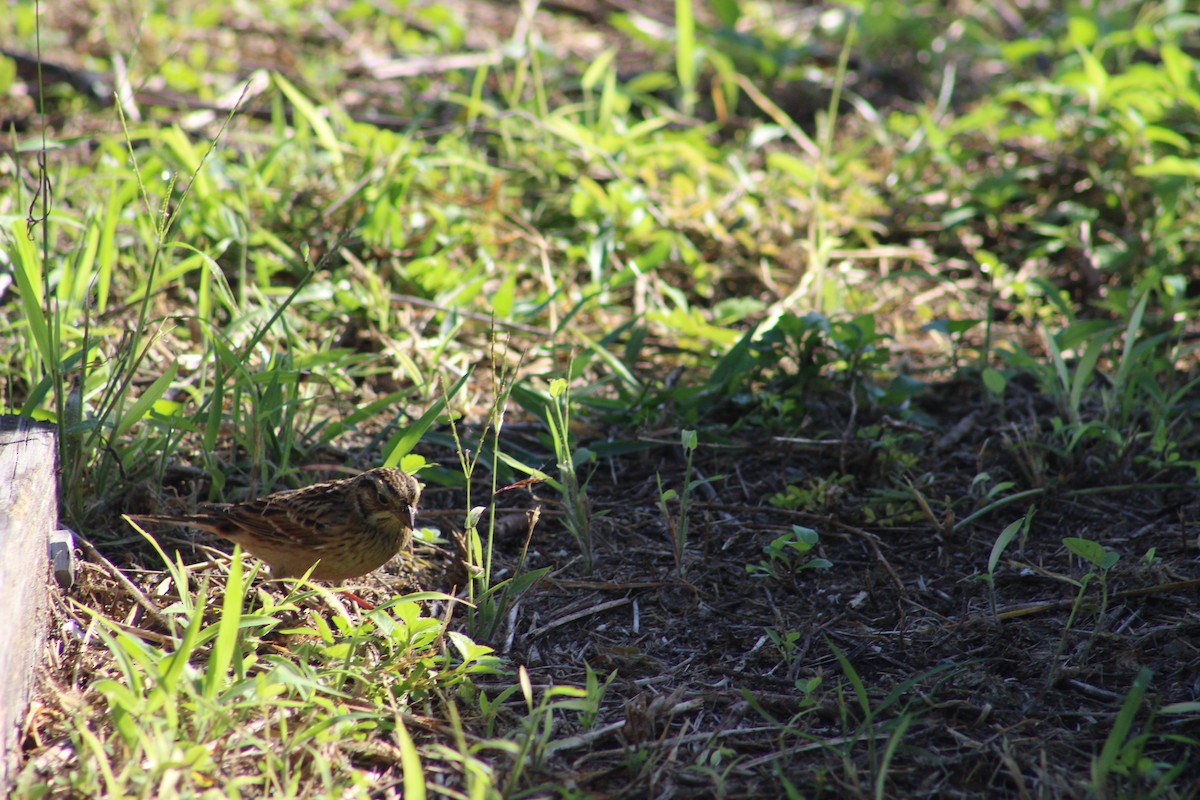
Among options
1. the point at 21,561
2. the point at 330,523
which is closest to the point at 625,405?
the point at 330,523

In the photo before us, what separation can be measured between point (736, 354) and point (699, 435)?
13.0 inches

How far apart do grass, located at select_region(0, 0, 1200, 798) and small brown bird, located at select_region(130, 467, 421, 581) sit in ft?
0.58

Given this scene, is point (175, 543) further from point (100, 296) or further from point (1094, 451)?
point (1094, 451)

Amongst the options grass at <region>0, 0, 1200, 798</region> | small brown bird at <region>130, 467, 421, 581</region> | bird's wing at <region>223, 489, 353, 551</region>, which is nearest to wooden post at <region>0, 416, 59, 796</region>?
grass at <region>0, 0, 1200, 798</region>

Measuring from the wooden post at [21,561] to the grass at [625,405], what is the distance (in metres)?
0.10

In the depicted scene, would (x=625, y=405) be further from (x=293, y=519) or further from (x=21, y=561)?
(x=21, y=561)

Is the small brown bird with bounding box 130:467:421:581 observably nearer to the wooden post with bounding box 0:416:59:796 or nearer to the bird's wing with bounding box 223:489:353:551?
the bird's wing with bounding box 223:489:353:551

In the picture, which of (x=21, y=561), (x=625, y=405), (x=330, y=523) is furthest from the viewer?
(x=625, y=405)

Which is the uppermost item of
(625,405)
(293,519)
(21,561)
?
(21,561)

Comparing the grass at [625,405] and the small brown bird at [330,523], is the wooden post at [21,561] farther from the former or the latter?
the small brown bird at [330,523]

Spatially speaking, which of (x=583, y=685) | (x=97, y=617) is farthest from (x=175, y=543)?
(x=583, y=685)

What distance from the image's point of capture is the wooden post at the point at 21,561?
2.32 meters

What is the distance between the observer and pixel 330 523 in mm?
3047

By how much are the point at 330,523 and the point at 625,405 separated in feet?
4.32
